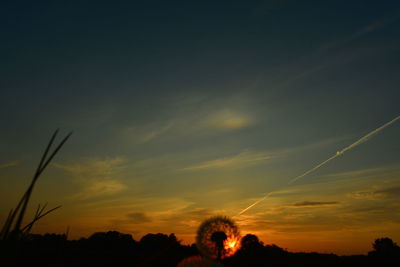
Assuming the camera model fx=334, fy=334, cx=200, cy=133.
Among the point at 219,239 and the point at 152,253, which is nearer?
the point at 219,239

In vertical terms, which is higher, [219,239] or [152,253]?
[219,239]

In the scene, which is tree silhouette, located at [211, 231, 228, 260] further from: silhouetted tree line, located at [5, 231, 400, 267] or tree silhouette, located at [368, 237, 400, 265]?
tree silhouette, located at [368, 237, 400, 265]

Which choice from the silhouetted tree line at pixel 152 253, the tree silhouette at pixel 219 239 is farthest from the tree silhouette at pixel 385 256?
the tree silhouette at pixel 219 239

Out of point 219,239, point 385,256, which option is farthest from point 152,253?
point 385,256

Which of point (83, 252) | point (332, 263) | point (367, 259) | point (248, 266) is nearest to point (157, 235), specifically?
point (83, 252)

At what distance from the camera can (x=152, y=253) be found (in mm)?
18453

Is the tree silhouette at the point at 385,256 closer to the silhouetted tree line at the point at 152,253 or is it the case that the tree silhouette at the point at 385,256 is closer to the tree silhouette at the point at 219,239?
the silhouetted tree line at the point at 152,253

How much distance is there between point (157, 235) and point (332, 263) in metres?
12.3

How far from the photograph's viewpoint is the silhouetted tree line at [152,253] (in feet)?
56.6

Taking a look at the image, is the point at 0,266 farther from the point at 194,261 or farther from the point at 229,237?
the point at 229,237

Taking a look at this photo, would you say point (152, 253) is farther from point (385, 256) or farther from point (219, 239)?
point (385, 256)

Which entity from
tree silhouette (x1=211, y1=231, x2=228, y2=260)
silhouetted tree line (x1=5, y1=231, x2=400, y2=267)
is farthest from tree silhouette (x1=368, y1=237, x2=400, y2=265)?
tree silhouette (x1=211, y1=231, x2=228, y2=260)

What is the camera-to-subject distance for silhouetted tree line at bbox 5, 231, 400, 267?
56.6 ft

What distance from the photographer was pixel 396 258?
55.0ft
